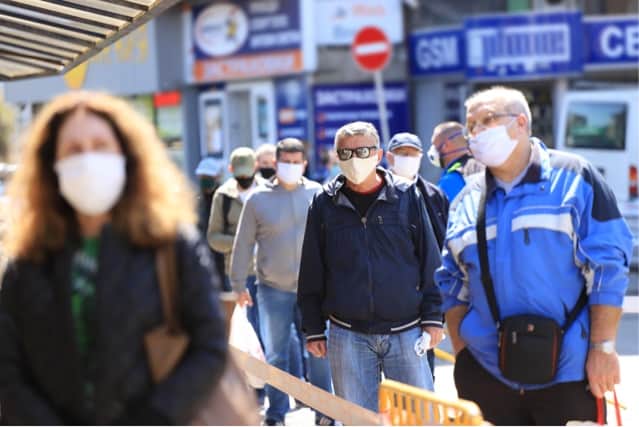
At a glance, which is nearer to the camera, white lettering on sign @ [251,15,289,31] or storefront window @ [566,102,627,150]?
storefront window @ [566,102,627,150]

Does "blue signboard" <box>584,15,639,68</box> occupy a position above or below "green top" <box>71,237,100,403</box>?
above

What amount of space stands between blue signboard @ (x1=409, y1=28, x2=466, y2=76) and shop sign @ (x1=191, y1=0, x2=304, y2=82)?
1.96 metres

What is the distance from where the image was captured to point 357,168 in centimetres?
616

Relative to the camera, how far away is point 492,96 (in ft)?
15.8

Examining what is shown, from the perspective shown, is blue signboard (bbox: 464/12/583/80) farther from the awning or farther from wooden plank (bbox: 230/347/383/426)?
wooden plank (bbox: 230/347/383/426)

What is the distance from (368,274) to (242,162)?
3665mm

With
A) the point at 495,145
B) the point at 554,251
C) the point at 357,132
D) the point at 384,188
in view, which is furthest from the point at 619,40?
the point at 554,251

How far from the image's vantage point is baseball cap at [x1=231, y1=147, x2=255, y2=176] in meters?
9.56

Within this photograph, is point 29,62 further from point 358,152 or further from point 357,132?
point 358,152

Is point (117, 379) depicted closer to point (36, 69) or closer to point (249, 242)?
point (249, 242)

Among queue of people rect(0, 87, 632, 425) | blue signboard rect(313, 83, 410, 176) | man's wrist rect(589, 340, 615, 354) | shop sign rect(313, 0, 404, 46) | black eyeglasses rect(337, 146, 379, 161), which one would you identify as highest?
shop sign rect(313, 0, 404, 46)

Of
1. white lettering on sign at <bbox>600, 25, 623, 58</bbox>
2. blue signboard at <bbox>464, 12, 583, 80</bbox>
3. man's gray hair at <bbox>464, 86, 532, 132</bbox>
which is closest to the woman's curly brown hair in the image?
man's gray hair at <bbox>464, 86, 532, 132</bbox>

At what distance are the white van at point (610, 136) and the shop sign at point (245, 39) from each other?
209 inches

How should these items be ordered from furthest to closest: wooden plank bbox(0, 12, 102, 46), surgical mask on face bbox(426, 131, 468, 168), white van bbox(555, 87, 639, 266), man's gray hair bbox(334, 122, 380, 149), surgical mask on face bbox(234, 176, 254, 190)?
white van bbox(555, 87, 639, 266)
surgical mask on face bbox(234, 176, 254, 190)
surgical mask on face bbox(426, 131, 468, 168)
wooden plank bbox(0, 12, 102, 46)
man's gray hair bbox(334, 122, 380, 149)
